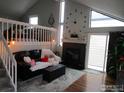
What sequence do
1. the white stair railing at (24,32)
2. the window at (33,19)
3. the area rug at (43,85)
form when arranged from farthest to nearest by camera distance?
1. the window at (33,19)
2. the white stair railing at (24,32)
3. the area rug at (43,85)

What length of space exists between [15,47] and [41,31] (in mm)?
1579

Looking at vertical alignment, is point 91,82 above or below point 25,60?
below

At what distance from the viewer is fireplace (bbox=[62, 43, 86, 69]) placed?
17.4 ft

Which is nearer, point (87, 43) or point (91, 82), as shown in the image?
point (91, 82)

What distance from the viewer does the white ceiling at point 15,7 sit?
617 cm

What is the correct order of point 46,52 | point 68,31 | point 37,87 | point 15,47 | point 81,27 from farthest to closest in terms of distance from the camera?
point 68,31 → point 81,27 → point 46,52 → point 15,47 → point 37,87

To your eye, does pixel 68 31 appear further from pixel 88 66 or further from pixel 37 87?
pixel 37 87

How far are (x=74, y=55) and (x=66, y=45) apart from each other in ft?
2.40

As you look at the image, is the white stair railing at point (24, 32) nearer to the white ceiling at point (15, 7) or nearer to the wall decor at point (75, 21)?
the wall decor at point (75, 21)

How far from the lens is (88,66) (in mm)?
5344

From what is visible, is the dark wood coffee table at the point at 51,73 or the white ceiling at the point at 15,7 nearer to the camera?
the dark wood coffee table at the point at 51,73

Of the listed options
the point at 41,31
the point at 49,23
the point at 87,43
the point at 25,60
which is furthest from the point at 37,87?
the point at 49,23

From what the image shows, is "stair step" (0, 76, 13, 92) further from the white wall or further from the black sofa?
the white wall

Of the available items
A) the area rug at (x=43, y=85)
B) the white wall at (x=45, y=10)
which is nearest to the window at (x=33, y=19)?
the white wall at (x=45, y=10)
